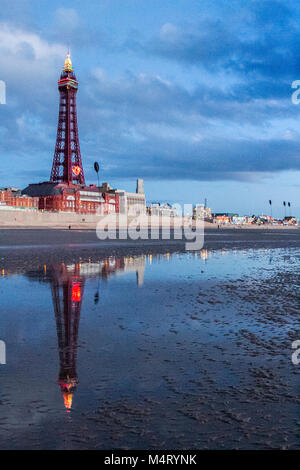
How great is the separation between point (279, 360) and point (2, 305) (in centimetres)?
596

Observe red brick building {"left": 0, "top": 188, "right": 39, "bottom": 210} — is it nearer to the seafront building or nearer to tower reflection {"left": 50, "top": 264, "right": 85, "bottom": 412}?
the seafront building

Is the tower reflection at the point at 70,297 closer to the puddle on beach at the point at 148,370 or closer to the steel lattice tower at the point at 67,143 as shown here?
the puddle on beach at the point at 148,370

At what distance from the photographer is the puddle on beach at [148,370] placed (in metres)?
3.40

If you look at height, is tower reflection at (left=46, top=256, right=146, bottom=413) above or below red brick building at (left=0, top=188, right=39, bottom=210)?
below

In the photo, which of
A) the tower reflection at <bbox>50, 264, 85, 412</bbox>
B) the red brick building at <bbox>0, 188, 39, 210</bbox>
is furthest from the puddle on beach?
the red brick building at <bbox>0, 188, 39, 210</bbox>

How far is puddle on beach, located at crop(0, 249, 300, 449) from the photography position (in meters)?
3.40

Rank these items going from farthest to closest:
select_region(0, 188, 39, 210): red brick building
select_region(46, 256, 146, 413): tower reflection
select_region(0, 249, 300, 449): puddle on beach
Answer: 1. select_region(0, 188, 39, 210): red brick building
2. select_region(46, 256, 146, 413): tower reflection
3. select_region(0, 249, 300, 449): puddle on beach

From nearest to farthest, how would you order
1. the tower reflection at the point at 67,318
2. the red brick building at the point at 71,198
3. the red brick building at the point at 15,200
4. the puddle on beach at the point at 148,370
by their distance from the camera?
the puddle on beach at the point at 148,370 < the tower reflection at the point at 67,318 < the red brick building at the point at 15,200 < the red brick building at the point at 71,198

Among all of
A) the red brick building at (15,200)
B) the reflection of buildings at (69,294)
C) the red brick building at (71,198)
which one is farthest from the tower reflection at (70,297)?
the red brick building at (71,198)

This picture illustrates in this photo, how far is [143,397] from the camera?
4.12 m

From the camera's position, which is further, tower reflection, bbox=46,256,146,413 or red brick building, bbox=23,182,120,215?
red brick building, bbox=23,182,120,215

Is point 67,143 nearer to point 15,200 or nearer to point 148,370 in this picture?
point 15,200

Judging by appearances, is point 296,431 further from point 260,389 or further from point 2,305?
point 2,305
